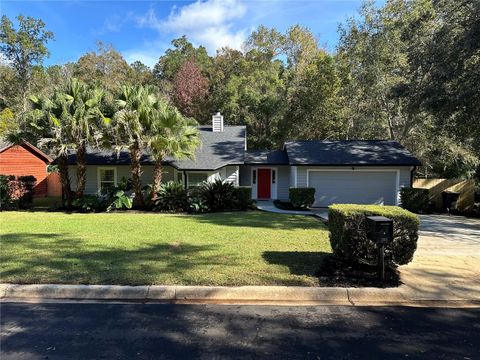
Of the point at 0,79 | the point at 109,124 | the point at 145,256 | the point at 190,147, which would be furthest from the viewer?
the point at 0,79

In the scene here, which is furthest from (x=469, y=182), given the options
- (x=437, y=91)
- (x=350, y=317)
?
(x=350, y=317)

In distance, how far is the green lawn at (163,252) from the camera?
567 cm

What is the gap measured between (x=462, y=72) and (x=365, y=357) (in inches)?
607

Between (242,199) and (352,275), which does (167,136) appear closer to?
(242,199)

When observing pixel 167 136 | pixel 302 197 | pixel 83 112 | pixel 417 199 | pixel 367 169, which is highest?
pixel 83 112

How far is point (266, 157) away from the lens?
21516 mm

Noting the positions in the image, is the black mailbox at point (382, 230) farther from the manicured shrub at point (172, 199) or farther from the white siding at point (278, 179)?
the white siding at point (278, 179)

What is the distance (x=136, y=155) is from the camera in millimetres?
15758

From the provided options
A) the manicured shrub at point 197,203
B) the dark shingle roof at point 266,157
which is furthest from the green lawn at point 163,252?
the dark shingle roof at point 266,157

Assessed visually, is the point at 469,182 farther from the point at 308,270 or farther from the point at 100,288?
the point at 100,288

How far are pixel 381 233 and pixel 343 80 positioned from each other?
942 inches

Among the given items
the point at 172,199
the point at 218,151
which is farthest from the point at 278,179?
the point at 172,199

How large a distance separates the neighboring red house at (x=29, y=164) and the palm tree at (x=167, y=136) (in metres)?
11.7

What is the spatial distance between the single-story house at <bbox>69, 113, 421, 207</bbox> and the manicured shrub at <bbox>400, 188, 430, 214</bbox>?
93cm
